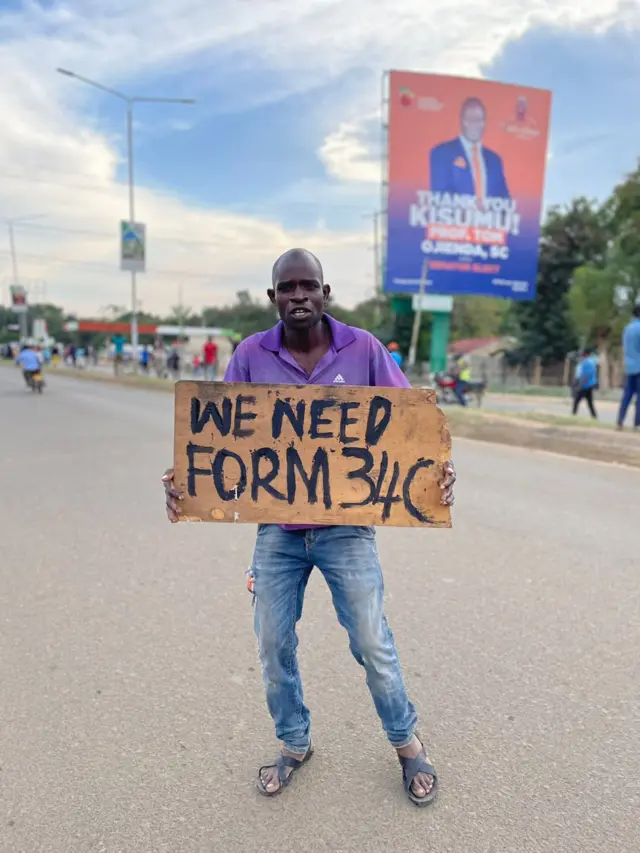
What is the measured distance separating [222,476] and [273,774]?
105 cm

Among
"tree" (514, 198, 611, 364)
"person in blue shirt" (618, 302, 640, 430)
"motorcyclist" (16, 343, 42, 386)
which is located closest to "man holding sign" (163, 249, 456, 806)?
"person in blue shirt" (618, 302, 640, 430)

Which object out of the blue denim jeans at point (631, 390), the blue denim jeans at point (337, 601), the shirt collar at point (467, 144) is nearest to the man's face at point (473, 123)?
the shirt collar at point (467, 144)

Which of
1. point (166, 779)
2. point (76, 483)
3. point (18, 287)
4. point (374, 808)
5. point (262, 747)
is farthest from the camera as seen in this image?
point (18, 287)

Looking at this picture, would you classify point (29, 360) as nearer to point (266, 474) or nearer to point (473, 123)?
point (473, 123)

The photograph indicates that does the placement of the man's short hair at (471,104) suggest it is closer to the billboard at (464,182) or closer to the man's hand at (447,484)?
the billboard at (464,182)

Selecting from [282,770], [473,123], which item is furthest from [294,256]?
[473,123]

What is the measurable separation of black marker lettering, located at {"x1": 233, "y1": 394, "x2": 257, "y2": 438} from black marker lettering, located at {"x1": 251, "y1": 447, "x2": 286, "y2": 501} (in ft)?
0.23

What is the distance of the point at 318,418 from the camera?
240 centimetres

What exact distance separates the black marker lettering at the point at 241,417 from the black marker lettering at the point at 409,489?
56 centimetres

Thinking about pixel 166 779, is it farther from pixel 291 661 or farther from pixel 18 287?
pixel 18 287

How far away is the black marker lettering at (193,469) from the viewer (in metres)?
2.44

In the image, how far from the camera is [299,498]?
7.77 ft

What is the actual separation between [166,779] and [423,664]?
1.34m

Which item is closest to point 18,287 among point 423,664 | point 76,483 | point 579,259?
point 579,259
